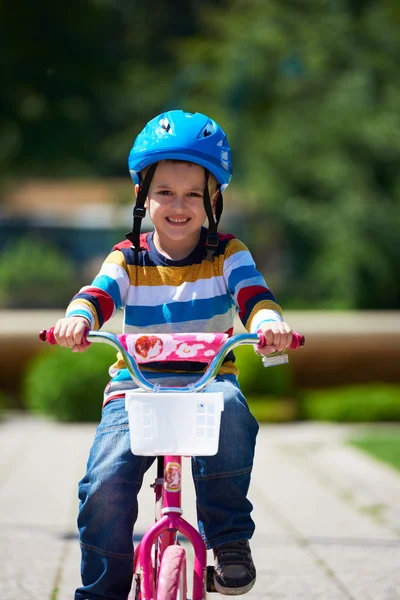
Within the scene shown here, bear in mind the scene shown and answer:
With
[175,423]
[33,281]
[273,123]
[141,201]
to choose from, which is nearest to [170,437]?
[175,423]

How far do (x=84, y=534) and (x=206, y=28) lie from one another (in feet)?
86.9

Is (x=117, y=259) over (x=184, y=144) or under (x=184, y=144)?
under

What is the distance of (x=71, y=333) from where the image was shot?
112 inches

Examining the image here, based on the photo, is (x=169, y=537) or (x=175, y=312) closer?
(x=169, y=537)

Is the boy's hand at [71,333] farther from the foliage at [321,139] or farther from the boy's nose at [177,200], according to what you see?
the foliage at [321,139]

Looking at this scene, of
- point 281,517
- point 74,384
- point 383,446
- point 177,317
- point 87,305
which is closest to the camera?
point 87,305

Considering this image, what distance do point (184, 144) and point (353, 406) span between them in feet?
26.2

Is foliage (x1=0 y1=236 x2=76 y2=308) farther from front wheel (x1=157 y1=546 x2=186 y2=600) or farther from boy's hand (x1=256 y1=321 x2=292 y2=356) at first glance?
front wheel (x1=157 y1=546 x2=186 y2=600)

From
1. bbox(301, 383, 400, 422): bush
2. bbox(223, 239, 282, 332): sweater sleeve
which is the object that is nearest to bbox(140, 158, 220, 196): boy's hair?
bbox(223, 239, 282, 332): sweater sleeve

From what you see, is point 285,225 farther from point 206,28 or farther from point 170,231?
point 170,231

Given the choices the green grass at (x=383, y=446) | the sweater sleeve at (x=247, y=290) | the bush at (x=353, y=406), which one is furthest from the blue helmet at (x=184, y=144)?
the bush at (x=353, y=406)

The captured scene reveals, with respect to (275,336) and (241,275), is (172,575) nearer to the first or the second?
(275,336)

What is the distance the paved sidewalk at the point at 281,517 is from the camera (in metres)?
4.44

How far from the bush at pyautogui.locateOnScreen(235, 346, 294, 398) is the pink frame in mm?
7901
